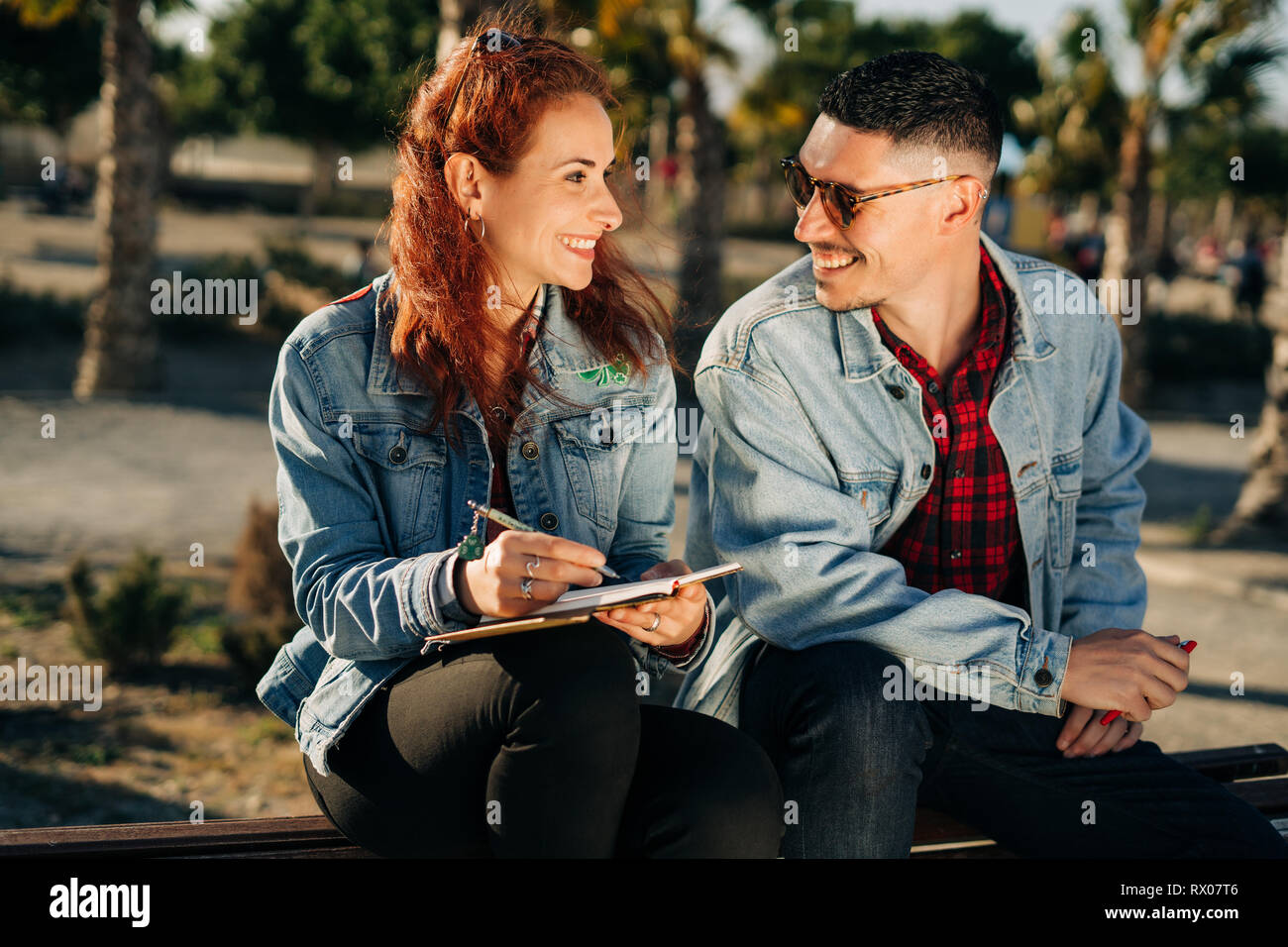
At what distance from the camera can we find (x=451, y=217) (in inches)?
93.1

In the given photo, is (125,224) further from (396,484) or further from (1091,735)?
(1091,735)

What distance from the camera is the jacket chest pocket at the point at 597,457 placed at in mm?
2422

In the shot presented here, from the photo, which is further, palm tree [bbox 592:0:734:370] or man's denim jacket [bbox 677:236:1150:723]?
palm tree [bbox 592:0:734:370]

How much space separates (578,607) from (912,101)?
144cm

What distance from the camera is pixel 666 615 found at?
2111mm

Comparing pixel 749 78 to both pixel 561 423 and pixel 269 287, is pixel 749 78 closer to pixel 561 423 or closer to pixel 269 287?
pixel 269 287

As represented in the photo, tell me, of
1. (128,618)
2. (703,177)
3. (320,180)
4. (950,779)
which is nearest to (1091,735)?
(950,779)

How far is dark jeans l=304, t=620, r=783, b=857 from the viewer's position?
1.83 m

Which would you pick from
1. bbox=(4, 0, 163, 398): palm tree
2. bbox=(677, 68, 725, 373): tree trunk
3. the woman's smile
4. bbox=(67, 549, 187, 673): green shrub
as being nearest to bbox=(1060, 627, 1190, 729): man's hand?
the woman's smile

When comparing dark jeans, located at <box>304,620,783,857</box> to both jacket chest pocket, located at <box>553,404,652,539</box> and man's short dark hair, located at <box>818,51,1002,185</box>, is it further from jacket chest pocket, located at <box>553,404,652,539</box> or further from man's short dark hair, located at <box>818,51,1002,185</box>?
man's short dark hair, located at <box>818,51,1002,185</box>

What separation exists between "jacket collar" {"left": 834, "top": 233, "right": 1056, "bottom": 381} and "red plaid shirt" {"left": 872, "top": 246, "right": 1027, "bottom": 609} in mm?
49

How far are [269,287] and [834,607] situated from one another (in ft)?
50.3

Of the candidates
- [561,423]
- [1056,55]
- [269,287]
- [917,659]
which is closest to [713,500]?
[561,423]

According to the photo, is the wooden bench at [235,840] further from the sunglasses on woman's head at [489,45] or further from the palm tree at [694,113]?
the palm tree at [694,113]
